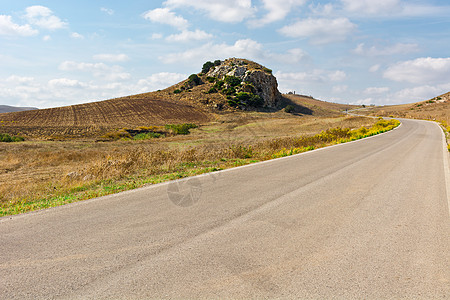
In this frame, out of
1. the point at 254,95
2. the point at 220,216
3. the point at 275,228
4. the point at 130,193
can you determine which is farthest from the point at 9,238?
the point at 254,95

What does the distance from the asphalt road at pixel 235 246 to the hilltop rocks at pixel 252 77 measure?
84321mm

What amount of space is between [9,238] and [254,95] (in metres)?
85.9

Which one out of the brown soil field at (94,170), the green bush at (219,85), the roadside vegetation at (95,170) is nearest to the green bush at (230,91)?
the green bush at (219,85)

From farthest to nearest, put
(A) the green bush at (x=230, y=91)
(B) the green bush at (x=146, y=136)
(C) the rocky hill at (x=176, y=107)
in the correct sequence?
(A) the green bush at (x=230, y=91), (C) the rocky hill at (x=176, y=107), (B) the green bush at (x=146, y=136)

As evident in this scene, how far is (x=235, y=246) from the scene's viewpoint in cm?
393

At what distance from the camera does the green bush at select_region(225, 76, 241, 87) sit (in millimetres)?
90688

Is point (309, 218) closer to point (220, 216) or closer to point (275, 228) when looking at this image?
point (275, 228)

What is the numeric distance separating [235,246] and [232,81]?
90861 mm

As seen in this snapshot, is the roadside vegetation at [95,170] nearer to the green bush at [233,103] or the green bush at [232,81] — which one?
the green bush at [233,103]

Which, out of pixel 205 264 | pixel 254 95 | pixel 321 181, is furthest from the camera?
pixel 254 95

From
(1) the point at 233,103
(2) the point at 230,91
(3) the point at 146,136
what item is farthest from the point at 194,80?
(3) the point at 146,136

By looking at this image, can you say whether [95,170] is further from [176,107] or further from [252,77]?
[252,77]

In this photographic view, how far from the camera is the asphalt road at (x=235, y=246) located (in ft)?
9.89

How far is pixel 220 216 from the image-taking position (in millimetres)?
5098
